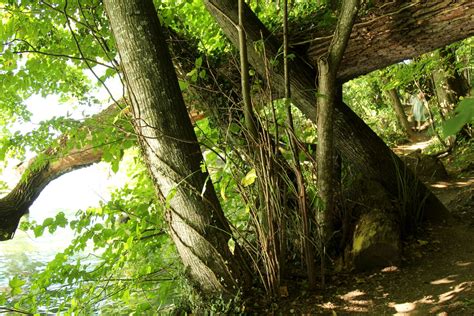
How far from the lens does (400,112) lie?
10203 millimetres

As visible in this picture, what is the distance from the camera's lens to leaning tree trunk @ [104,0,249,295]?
7.84 ft

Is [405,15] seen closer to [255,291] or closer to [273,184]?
[273,184]

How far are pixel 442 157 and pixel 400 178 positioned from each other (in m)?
4.05

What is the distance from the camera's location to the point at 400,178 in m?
3.33

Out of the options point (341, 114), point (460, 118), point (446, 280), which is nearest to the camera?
point (460, 118)

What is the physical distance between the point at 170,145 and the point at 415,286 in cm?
189

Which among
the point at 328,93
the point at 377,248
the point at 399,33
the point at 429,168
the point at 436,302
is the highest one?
the point at 399,33

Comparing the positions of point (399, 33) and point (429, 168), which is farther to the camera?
point (429, 168)

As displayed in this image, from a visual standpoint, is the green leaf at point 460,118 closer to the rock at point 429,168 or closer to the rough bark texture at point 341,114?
the rough bark texture at point 341,114

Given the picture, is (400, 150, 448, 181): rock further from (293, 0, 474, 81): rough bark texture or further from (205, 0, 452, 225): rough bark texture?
(293, 0, 474, 81): rough bark texture

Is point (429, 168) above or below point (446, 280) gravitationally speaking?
above

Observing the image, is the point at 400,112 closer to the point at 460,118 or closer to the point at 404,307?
the point at 404,307

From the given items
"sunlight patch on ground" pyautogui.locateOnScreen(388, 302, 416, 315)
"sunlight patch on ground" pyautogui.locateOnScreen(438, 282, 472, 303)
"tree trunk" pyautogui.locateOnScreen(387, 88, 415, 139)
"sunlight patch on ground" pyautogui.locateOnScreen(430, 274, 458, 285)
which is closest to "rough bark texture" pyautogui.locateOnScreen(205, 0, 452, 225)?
"sunlight patch on ground" pyautogui.locateOnScreen(430, 274, 458, 285)

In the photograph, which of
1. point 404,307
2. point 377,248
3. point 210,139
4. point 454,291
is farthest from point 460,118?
point 377,248
